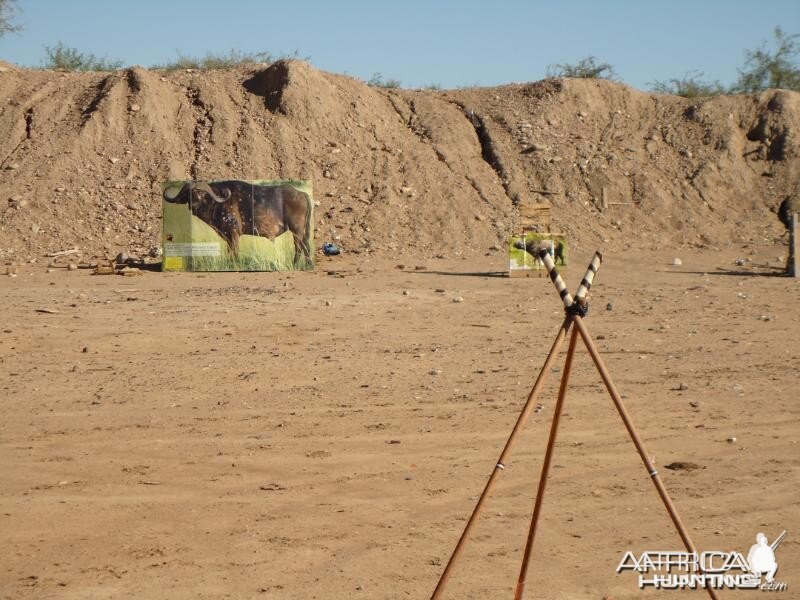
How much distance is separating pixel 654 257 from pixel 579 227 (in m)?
2.94

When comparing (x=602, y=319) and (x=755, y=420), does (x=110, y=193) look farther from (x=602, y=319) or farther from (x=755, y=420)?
(x=755, y=420)

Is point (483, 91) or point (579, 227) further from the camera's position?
point (483, 91)

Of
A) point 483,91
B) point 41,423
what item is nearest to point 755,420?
point 41,423

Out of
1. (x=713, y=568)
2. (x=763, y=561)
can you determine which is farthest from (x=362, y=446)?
(x=763, y=561)

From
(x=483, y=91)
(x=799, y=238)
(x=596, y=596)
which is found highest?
(x=483, y=91)

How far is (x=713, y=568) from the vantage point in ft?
16.9

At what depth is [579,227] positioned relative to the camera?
24734 millimetres

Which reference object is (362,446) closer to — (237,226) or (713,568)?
(713,568)

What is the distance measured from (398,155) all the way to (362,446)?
766 inches

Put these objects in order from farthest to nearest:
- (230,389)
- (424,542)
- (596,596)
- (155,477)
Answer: (230,389)
(155,477)
(424,542)
(596,596)

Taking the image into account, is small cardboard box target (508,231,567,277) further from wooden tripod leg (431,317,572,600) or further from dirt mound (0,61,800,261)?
wooden tripod leg (431,317,572,600)

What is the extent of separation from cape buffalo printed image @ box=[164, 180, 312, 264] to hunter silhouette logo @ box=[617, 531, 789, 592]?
15.2 metres

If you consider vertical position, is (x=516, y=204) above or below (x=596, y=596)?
above

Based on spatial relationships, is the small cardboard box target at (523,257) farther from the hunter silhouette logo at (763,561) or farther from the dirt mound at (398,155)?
the hunter silhouette logo at (763,561)
